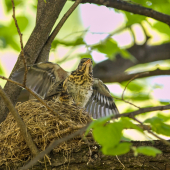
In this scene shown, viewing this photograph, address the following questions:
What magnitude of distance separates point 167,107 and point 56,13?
2128 mm

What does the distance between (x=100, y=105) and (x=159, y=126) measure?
229 centimetres

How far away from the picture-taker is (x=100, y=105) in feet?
12.3

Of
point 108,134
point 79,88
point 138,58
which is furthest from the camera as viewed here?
point 138,58

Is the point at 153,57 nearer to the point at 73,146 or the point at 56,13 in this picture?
the point at 56,13

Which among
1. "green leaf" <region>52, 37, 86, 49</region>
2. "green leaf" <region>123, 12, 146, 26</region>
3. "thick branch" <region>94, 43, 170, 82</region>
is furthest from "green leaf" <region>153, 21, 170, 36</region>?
"green leaf" <region>52, 37, 86, 49</region>

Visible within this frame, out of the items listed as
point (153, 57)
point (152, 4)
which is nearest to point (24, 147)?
point (152, 4)

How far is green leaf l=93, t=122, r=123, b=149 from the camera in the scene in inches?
49.3

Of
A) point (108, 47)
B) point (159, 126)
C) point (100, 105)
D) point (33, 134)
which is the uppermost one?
point (108, 47)

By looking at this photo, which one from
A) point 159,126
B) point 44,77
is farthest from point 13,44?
point 159,126

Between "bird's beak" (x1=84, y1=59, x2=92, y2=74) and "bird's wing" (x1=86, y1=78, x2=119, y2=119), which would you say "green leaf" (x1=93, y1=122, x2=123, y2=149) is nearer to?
"bird's beak" (x1=84, y1=59, x2=92, y2=74)

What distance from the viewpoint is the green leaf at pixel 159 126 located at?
1.44m

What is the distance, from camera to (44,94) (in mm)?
3391

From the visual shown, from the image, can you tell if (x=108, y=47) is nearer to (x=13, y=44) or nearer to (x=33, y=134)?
(x=13, y=44)

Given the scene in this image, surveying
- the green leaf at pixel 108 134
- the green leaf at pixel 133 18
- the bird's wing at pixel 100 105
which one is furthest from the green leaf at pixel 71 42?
the green leaf at pixel 108 134
